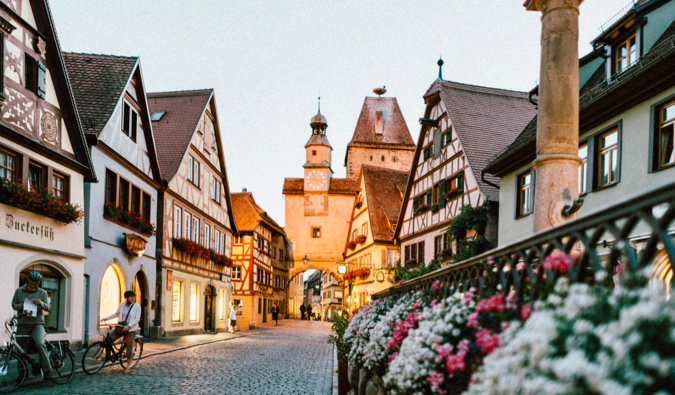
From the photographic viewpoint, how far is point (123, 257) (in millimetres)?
20312

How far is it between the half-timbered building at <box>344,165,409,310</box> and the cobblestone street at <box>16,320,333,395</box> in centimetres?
2332

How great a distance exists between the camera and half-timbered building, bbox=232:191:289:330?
4556 cm

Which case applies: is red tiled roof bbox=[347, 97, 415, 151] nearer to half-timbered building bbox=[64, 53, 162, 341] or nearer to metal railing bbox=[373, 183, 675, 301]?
half-timbered building bbox=[64, 53, 162, 341]

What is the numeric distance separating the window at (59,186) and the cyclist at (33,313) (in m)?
5.94

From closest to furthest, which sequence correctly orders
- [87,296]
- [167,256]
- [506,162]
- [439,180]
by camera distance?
[87,296] → [506,162] → [167,256] → [439,180]

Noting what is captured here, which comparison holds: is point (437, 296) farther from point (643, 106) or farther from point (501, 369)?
point (643, 106)

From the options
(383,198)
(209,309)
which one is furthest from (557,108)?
→ (383,198)

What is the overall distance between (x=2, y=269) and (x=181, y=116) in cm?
1577

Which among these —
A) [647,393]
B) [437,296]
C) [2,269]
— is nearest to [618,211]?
[647,393]

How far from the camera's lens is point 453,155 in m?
25.5

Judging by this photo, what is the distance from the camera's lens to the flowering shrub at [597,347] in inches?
73.7

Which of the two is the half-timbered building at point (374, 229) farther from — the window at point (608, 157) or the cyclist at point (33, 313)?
the cyclist at point (33, 313)

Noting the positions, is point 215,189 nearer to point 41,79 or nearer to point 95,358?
point 41,79

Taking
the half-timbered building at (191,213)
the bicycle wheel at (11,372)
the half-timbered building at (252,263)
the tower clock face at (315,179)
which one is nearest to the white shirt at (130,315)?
the bicycle wheel at (11,372)
